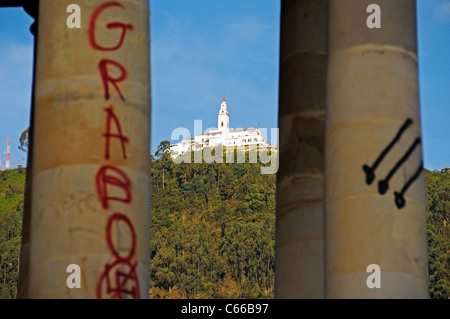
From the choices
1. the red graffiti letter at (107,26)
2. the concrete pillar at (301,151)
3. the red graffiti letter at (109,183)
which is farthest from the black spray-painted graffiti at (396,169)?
the concrete pillar at (301,151)

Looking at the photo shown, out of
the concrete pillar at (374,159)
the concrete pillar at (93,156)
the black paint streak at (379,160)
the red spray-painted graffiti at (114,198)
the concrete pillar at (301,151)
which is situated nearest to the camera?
the red spray-painted graffiti at (114,198)

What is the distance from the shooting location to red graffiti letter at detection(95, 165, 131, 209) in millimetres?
14797

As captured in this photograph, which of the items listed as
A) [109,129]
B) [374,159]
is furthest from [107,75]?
[374,159]

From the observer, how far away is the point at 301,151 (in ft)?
72.2

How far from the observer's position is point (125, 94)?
50.5ft

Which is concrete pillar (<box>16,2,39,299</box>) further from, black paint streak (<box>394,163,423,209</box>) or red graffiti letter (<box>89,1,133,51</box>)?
black paint streak (<box>394,163,423,209</box>)

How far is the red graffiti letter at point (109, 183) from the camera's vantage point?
583 inches

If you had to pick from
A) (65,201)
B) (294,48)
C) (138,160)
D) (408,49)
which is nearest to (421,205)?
(408,49)

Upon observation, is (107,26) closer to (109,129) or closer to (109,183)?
(109,129)

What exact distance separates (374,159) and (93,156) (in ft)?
14.3

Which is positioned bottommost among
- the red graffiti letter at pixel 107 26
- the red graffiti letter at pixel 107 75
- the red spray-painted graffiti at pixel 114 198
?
the red spray-painted graffiti at pixel 114 198

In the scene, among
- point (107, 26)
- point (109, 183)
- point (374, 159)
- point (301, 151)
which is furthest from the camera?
point (301, 151)

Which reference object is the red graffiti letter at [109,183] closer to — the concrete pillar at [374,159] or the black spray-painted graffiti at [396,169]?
the concrete pillar at [374,159]

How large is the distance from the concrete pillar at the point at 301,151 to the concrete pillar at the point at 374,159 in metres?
5.09
